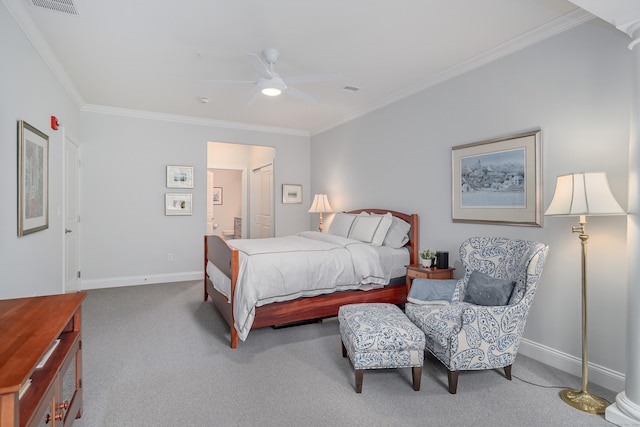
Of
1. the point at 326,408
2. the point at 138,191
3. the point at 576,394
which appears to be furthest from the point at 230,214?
the point at 576,394

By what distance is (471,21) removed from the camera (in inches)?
104

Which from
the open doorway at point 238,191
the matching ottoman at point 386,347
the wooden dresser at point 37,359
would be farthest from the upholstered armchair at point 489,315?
the open doorway at point 238,191

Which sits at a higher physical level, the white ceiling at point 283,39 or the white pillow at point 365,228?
the white ceiling at point 283,39

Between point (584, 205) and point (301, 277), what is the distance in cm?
220

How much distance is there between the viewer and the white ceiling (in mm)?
2451

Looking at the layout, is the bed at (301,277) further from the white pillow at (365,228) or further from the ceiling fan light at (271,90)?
the ceiling fan light at (271,90)

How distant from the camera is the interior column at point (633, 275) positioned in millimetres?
1906

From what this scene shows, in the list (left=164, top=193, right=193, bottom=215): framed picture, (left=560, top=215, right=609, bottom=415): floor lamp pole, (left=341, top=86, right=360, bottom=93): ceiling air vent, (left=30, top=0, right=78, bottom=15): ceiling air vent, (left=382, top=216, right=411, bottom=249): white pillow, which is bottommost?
(left=560, top=215, right=609, bottom=415): floor lamp pole

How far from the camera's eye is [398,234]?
398cm

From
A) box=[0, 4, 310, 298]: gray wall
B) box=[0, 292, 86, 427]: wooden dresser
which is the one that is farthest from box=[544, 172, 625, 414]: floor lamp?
box=[0, 4, 310, 298]: gray wall

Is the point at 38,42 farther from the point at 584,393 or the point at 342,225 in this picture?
the point at 584,393

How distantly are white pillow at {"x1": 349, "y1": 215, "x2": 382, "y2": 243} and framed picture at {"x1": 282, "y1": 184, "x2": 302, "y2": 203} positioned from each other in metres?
2.16

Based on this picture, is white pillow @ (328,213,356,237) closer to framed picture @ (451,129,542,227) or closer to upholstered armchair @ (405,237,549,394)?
framed picture @ (451,129,542,227)

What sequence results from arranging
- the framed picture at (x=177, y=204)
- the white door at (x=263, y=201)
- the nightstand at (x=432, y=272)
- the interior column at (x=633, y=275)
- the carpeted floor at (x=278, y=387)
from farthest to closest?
the white door at (x=263, y=201) < the framed picture at (x=177, y=204) < the nightstand at (x=432, y=272) < the carpeted floor at (x=278, y=387) < the interior column at (x=633, y=275)
